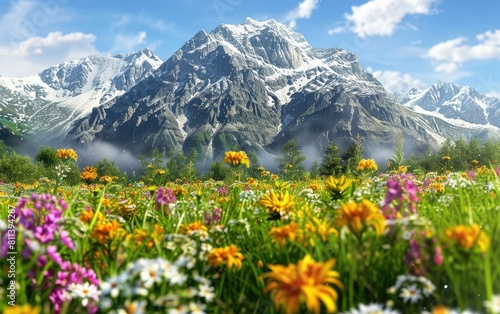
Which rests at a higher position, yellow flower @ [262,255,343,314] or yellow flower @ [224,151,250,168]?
yellow flower @ [224,151,250,168]

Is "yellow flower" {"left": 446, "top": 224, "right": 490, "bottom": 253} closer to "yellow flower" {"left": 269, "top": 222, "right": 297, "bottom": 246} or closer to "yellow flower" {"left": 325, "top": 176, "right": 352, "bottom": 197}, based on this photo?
"yellow flower" {"left": 269, "top": 222, "right": 297, "bottom": 246}

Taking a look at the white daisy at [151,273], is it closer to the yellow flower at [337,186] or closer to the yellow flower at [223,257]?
the yellow flower at [223,257]

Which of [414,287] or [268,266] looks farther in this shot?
[268,266]

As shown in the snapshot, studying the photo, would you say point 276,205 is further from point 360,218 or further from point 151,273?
point 151,273

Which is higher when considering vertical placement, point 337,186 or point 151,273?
point 337,186

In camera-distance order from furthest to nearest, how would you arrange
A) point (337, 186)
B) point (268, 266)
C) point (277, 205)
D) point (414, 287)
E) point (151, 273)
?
1. point (337, 186)
2. point (277, 205)
3. point (268, 266)
4. point (414, 287)
5. point (151, 273)

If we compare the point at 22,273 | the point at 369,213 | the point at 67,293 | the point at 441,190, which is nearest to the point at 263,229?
the point at 369,213

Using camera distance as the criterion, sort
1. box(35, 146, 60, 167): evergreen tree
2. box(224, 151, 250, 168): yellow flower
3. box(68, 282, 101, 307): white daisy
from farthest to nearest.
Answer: box(35, 146, 60, 167): evergreen tree, box(224, 151, 250, 168): yellow flower, box(68, 282, 101, 307): white daisy

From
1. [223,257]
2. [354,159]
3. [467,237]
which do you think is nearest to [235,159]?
[223,257]

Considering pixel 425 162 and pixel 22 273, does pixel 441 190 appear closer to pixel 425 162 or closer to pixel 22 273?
pixel 22 273

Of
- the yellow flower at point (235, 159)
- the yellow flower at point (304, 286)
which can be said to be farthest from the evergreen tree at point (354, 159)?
the yellow flower at point (304, 286)

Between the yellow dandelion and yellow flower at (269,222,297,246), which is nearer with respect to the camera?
yellow flower at (269,222,297,246)

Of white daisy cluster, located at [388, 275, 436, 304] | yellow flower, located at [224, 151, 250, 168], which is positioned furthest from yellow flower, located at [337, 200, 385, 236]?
yellow flower, located at [224, 151, 250, 168]

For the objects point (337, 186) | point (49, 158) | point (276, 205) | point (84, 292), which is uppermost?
point (49, 158)
